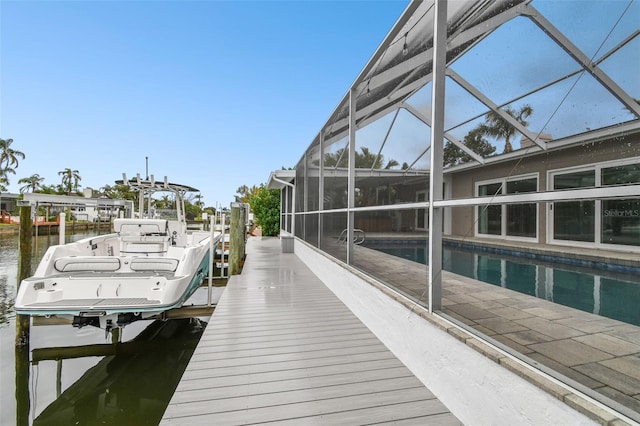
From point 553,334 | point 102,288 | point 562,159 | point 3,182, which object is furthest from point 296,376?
point 3,182

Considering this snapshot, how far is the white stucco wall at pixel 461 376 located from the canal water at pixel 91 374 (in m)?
2.74

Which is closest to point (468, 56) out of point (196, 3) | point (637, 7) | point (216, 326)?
point (637, 7)

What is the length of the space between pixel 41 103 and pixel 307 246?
23.5 meters

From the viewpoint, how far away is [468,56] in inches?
120

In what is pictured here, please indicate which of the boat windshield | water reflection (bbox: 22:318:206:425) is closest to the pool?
water reflection (bbox: 22:318:206:425)

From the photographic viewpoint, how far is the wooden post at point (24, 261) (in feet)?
15.0

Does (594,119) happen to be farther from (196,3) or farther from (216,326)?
(196,3)

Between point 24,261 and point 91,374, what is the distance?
200 cm

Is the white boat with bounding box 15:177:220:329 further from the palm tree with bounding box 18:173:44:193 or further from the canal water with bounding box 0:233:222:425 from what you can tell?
the palm tree with bounding box 18:173:44:193

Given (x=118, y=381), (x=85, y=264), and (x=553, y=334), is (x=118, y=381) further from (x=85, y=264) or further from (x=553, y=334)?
(x=553, y=334)

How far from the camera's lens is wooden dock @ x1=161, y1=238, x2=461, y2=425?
1846 millimetres

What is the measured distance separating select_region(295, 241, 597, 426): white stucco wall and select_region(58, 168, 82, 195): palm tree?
175ft

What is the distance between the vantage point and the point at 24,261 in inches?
188

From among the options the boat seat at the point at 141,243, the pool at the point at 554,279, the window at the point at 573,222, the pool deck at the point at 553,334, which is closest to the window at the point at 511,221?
the window at the point at 573,222
